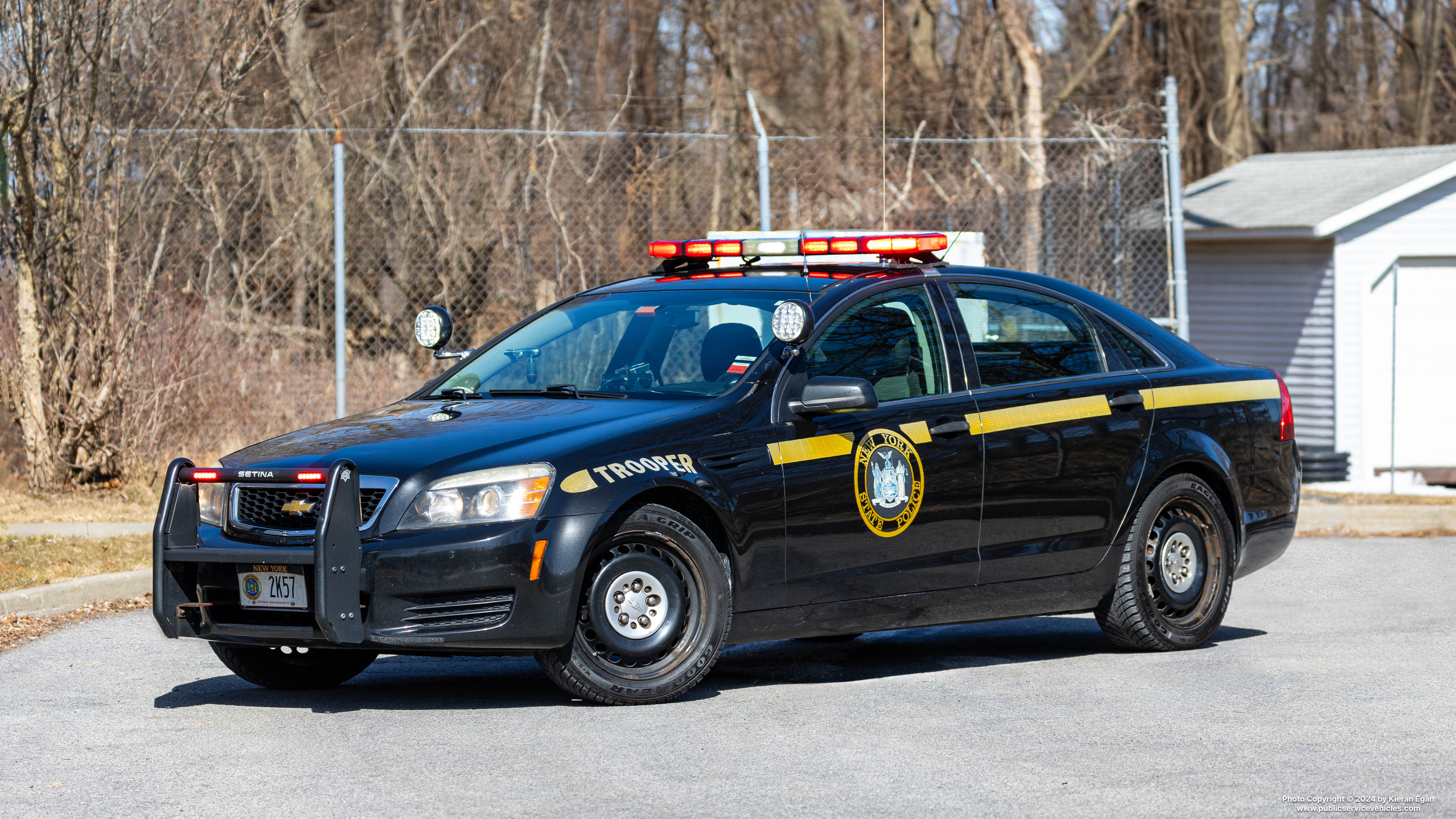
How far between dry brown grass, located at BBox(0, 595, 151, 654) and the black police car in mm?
1897

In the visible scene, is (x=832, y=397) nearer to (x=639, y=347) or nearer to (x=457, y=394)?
(x=639, y=347)

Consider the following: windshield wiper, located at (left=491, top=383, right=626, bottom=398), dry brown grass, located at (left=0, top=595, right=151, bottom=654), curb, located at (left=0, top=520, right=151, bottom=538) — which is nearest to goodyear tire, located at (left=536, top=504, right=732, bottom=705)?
windshield wiper, located at (left=491, top=383, right=626, bottom=398)

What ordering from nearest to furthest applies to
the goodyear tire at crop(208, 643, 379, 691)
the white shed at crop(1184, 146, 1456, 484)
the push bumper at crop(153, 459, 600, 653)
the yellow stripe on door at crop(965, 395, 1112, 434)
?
the push bumper at crop(153, 459, 600, 653) < the goodyear tire at crop(208, 643, 379, 691) < the yellow stripe on door at crop(965, 395, 1112, 434) < the white shed at crop(1184, 146, 1456, 484)

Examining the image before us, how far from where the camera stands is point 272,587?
20.7 ft

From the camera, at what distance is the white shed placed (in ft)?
62.3

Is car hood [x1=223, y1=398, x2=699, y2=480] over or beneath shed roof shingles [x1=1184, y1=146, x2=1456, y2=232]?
beneath

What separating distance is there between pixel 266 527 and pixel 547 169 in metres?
10.2

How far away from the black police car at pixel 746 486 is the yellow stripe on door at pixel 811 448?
11 mm

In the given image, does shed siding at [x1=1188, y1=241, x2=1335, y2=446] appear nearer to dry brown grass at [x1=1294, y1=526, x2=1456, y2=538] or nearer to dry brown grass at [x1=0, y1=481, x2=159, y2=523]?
dry brown grass at [x1=1294, y1=526, x2=1456, y2=538]

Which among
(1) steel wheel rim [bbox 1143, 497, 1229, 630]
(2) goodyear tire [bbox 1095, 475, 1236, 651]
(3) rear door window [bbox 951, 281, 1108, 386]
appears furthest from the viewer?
(1) steel wheel rim [bbox 1143, 497, 1229, 630]

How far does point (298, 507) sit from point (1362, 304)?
15.1m

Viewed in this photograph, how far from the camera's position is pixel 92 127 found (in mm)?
12539

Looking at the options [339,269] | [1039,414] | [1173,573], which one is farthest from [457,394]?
[339,269]

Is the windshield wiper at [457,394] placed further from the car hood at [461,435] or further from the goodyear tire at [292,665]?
the goodyear tire at [292,665]
